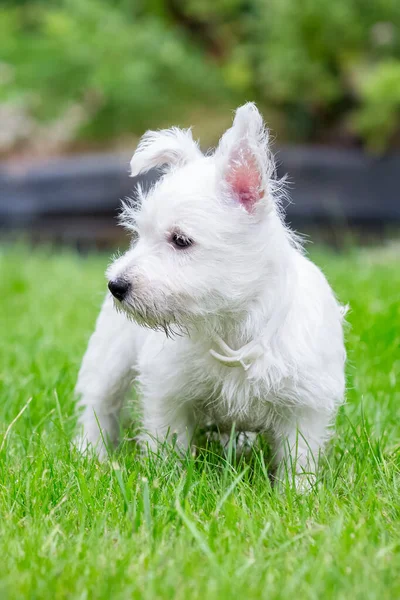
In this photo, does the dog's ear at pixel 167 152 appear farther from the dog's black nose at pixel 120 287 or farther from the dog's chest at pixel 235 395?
the dog's chest at pixel 235 395

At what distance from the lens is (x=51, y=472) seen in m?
2.57

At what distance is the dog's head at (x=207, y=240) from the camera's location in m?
2.58

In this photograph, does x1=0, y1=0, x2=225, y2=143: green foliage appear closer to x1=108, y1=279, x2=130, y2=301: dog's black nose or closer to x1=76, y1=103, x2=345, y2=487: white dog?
x1=76, y1=103, x2=345, y2=487: white dog

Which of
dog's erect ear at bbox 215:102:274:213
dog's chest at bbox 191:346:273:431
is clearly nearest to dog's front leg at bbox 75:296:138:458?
Answer: dog's chest at bbox 191:346:273:431

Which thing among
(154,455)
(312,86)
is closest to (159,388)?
(154,455)

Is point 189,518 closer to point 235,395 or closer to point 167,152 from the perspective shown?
point 235,395

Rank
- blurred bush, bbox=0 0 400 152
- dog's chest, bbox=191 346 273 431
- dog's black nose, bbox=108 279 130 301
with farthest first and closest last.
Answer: blurred bush, bbox=0 0 400 152, dog's chest, bbox=191 346 273 431, dog's black nose, bbox=108 279 130 301

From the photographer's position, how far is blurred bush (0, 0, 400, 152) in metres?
11.0

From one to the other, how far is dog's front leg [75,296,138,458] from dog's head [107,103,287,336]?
687mm

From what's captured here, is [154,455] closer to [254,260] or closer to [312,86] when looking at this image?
[254,260]

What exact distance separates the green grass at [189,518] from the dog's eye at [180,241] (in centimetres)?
68

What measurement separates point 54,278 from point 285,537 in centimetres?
468

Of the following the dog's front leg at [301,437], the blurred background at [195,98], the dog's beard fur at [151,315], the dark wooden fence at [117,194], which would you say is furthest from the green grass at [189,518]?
the blurred background at [195,98]

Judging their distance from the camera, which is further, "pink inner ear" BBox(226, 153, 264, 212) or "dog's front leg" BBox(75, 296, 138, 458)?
"dog's front leg" BBox(75, 296, 138, 458)
